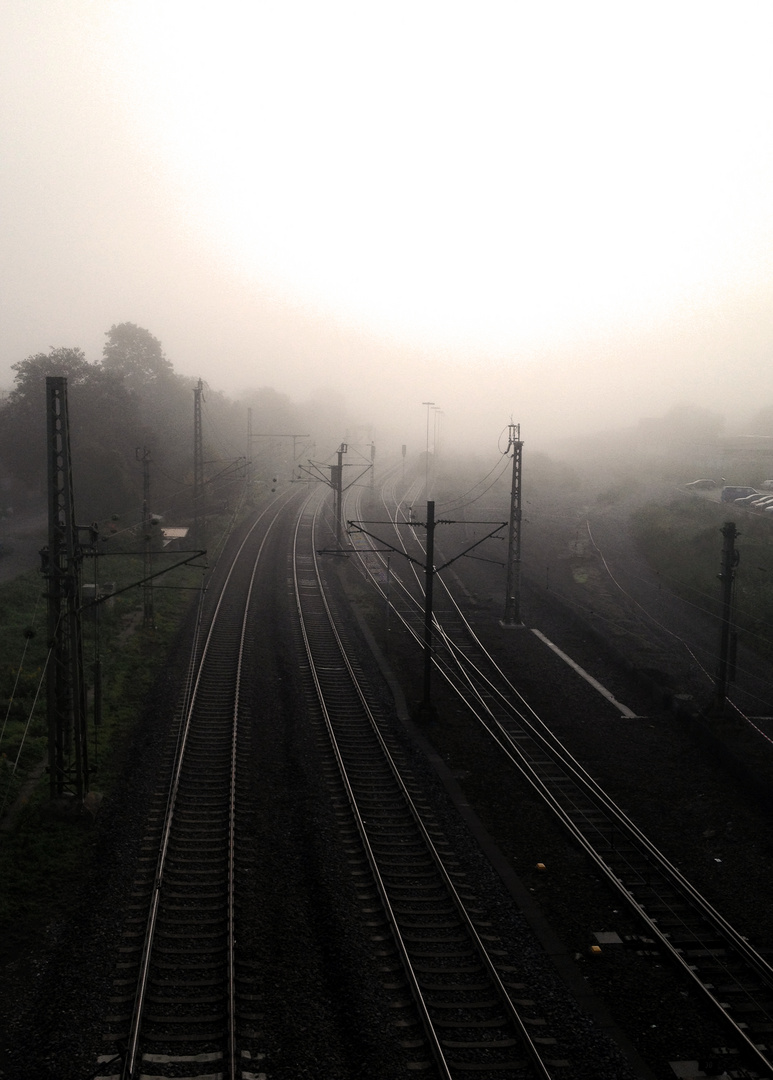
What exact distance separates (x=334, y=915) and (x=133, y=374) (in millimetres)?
72322

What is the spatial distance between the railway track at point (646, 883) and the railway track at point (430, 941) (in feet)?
6.23

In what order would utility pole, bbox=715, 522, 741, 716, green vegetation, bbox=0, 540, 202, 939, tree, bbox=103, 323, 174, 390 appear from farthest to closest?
1. tree, bbox=103, 323, 174, 390
2. utility pole, bbox=715, 522, 741, 716
3. green vegetation, bbox=0, 540, 202, 939

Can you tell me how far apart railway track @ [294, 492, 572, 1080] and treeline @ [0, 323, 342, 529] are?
923 inches

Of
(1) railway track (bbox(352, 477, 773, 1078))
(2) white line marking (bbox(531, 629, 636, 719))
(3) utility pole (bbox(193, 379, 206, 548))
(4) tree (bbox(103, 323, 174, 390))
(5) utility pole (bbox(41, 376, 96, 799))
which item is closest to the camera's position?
(1) railway track (bbox(352, 477, 773, 1078))

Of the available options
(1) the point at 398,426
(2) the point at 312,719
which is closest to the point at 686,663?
(2) the point at 312,719

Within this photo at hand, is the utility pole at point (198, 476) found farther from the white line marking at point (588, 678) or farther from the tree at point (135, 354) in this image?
the tree at point (135, 354)

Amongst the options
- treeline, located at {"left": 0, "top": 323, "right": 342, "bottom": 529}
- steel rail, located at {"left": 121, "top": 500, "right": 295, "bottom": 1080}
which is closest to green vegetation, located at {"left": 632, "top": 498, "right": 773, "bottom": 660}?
steel rail, located at {"left": 121, "top": 500, "right": 295, "bottom": 1080}

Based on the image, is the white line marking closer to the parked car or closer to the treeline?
the treeline

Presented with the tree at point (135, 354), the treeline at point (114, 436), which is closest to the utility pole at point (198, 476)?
the treeline at point (114, 436)

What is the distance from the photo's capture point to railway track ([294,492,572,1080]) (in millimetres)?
7836

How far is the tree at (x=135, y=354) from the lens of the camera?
248 ft

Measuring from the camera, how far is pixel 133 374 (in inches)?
2977

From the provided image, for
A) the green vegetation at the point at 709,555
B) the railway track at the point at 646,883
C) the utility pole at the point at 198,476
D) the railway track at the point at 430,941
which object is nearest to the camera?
the railway track at the point at 430,941

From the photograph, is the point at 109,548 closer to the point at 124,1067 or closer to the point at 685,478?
the point at 124,1067
